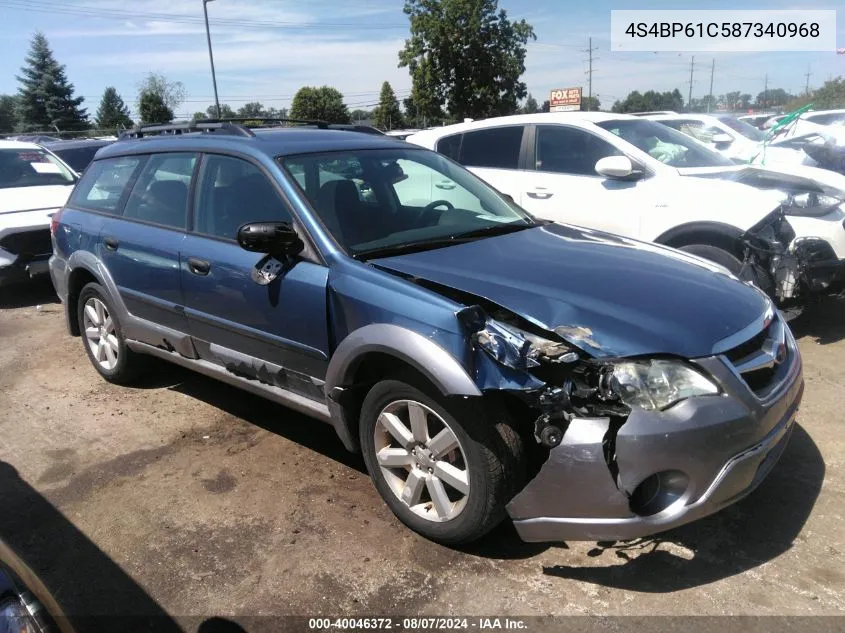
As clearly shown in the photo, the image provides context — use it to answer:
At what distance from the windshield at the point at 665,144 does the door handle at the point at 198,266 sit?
160 inches

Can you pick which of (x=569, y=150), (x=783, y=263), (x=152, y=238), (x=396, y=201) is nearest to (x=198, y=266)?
(x=152, y=238)

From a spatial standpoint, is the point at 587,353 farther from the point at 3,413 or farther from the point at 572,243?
the point at 3,413

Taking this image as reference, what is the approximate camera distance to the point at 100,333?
16.5ft

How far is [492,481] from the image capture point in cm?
263

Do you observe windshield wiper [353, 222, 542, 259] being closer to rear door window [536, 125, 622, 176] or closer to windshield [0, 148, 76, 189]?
rear door window [536, 125, 622, 176]

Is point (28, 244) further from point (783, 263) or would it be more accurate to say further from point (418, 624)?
point (783, 263)

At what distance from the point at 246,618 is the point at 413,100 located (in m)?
27.0

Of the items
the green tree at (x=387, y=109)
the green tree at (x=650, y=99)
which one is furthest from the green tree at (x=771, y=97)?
the green tree at (x=387, y=109)

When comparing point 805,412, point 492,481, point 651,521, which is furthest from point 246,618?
point 805,412

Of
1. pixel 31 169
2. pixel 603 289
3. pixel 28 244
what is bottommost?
pixel 28 244

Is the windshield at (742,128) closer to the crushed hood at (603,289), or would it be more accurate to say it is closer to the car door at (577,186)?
the car door at (577,186)

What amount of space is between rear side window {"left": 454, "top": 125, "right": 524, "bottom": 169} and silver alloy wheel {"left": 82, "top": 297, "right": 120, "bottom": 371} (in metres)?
3.81

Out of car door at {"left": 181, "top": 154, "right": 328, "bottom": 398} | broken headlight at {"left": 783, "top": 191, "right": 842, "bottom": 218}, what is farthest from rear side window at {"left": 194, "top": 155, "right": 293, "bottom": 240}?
broken headlight at {"left": 783, "top": 191, "right": 842, "bottom": 218}

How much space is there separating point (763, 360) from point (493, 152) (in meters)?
4.53
